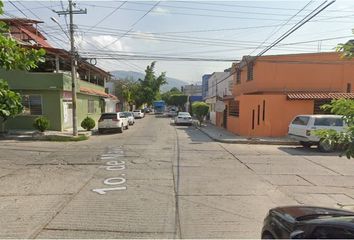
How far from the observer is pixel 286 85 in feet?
73.7

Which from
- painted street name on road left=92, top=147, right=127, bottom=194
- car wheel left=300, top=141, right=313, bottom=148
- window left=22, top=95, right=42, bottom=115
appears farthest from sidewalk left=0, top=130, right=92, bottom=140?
car wheel left=300, top=141, right=313, bottom=148

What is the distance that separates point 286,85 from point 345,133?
64.1 ft

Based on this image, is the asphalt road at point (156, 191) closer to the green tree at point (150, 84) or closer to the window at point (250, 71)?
the window at point (250, 71)

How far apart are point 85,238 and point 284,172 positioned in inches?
282

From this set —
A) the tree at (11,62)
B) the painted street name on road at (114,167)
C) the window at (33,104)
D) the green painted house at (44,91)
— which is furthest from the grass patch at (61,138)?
the tree at (11,62)

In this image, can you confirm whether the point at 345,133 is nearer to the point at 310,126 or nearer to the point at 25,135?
the point at 310,126

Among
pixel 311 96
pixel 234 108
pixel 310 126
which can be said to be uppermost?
pixel 311 96

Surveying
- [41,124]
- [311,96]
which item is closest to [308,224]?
[311,96]

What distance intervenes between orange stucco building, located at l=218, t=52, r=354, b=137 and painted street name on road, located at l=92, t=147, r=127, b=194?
1013 cm

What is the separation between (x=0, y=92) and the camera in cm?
392

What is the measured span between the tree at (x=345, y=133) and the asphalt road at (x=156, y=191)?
2053 mm

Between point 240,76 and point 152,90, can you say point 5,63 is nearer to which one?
point 240,76

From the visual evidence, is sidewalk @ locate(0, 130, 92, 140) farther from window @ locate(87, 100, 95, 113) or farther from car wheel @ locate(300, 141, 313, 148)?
car wheel @ locate(300, 141, 313, 148)

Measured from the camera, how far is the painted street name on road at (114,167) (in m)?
7.82
